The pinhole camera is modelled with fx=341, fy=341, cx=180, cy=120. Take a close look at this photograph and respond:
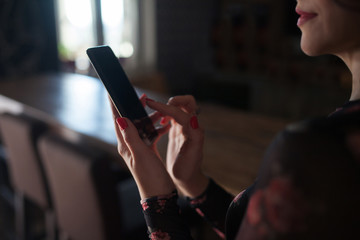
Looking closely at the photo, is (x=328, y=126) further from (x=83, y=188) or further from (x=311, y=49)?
(x=83, y=188)

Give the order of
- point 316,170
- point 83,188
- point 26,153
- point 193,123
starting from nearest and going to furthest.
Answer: point 316,170 < point 193,123 < point 83,188 < point 26,153

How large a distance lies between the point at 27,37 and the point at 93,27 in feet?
3.82

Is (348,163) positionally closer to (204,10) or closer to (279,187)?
(279,187)

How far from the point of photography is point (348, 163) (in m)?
0.34

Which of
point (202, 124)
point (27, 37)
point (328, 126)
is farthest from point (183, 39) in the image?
point (328, 126)

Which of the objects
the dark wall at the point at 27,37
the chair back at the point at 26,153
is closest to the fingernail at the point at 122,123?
the chair back at the point at 26,153

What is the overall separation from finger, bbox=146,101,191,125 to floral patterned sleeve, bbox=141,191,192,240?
18 cm

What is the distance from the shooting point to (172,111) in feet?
2.37

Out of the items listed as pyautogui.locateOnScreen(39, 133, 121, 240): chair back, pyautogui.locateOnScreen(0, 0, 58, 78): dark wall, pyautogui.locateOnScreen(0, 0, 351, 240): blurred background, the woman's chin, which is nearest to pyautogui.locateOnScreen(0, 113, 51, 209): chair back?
pyautogui.locateOnScreen(0, 0, 351, 240): blurred background

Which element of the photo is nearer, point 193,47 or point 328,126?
point 328,126

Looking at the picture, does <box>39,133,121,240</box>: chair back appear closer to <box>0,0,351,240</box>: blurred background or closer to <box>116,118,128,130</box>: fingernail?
<box>0,0,351,240</box>: blurred background

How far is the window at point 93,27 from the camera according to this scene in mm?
3859

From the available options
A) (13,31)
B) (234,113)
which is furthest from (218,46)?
(234,113)

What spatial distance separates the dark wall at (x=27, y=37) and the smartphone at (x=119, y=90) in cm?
260
